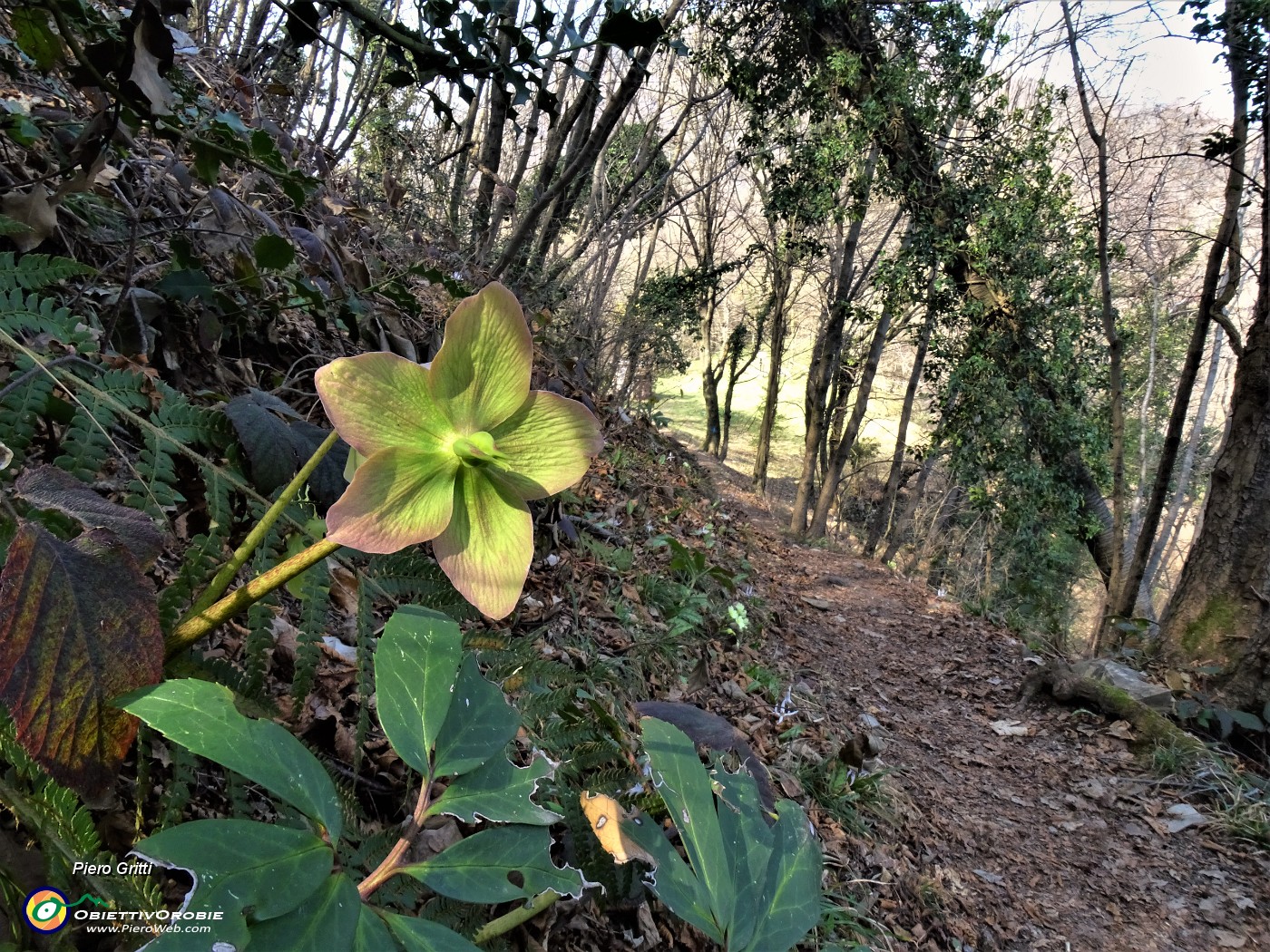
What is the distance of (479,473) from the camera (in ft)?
1.84

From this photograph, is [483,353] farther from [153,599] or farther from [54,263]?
[54,263]

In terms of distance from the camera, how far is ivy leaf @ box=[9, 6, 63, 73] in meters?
0.79

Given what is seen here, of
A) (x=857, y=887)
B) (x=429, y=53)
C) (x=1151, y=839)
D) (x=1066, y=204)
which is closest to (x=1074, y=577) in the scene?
(x=1066, y=204)

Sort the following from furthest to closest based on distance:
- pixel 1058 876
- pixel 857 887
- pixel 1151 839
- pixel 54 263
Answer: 1. pixel 1151 839
2. pixel 1058 876
3. pixel 857 887
4. pixel 54 263

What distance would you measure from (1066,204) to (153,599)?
10.0m

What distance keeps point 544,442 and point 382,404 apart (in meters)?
0.13

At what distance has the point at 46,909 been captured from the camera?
49 cm

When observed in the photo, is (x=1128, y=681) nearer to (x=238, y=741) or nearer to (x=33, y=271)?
(x=238, y=741)

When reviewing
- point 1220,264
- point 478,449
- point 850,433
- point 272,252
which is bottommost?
point 478,449

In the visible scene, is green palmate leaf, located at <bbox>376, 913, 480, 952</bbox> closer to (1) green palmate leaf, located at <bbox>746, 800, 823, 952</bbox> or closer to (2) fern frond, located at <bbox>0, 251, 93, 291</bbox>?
(1) green palmate leaf, located at <bbox>746, 800, 823, 952</bbox>

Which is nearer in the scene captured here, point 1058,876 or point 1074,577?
point 1058,876

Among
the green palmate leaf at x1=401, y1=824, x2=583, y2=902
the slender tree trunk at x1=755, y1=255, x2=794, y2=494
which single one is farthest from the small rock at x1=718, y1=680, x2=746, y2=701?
the slender tree trunk at x1=755, y1=255, x2=794, y2=494

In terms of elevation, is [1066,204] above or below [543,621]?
above

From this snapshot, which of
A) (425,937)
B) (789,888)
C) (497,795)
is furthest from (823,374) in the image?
(425,937)
